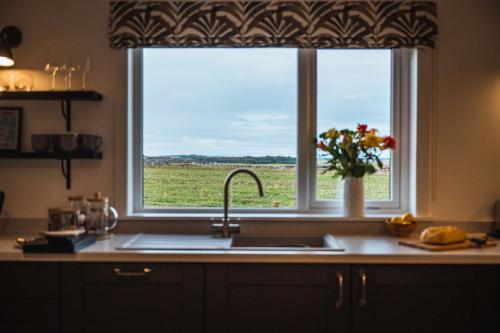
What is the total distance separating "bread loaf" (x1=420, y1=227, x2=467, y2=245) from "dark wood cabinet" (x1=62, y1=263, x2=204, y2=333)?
1088mm

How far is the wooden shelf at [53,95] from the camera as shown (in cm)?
235

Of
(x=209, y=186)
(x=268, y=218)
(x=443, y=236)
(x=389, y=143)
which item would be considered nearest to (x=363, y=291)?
(x=443, y=236)

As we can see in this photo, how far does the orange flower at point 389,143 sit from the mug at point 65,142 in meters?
1.65

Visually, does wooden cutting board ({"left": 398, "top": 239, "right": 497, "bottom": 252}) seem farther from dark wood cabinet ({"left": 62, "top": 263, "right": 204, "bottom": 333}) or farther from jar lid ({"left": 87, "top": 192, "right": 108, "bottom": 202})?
jar lid ({"left": 87, "top": 192, "right": 108, "bottom": 202})

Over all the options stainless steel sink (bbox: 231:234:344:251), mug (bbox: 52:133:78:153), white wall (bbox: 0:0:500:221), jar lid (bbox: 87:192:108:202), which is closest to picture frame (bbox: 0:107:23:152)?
white wall (bbox: 0:0:500:221)

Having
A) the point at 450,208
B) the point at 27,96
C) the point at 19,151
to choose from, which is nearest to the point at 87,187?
the point at 19,151

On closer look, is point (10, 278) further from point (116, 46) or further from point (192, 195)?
point (116, 46)

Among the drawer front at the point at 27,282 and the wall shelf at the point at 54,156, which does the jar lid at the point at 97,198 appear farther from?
the drawer front at the point at 27,282

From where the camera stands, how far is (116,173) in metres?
2.49

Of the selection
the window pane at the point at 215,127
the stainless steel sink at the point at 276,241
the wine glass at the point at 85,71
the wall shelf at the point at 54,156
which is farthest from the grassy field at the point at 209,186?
the wine glass at the point at 85,71

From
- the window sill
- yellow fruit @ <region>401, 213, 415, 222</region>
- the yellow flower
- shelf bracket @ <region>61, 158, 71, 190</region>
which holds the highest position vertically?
the yellow flower

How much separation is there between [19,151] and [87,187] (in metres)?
0.41

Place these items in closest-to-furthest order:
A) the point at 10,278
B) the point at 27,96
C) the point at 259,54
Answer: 1. the point at 10,278
2. the point at 27,96
3. the point at 259,54

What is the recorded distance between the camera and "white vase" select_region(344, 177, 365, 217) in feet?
8.06
